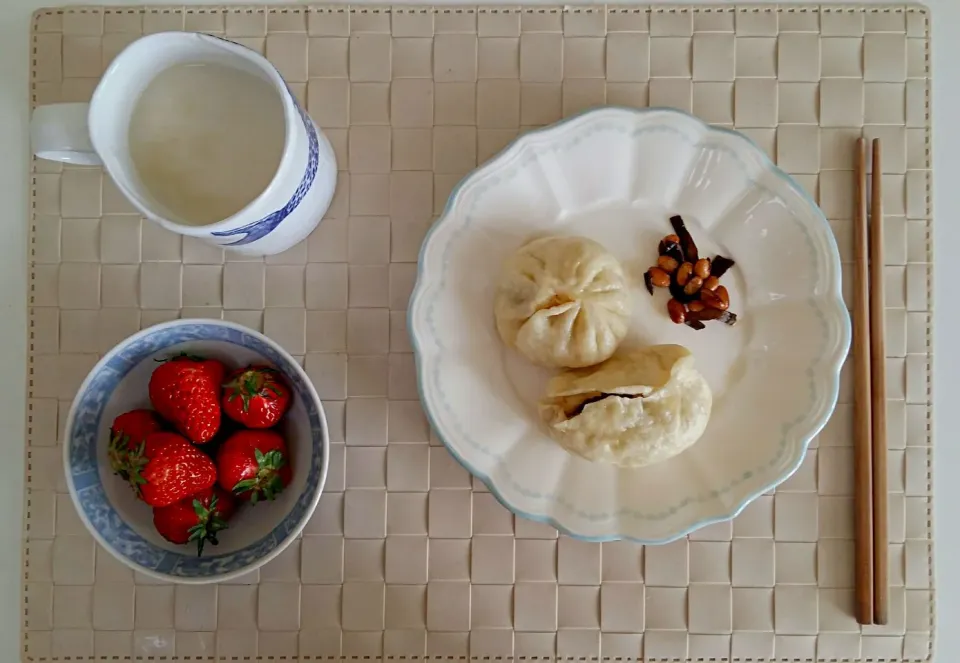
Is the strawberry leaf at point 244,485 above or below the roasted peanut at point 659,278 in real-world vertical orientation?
below

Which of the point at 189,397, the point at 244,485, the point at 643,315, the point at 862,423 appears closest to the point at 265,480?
the point at 244,485

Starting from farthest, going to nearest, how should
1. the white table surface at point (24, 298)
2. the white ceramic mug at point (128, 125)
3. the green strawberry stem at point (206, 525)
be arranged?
the white table surface at point (24, 298) < the green strawberry stem at point (206, 525) < the white ceramic mug at point (128, 125)

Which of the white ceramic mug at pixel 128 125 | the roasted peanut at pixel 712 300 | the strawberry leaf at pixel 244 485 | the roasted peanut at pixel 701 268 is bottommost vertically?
the strawberry leaf at pixel 244 485

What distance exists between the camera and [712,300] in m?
0.83

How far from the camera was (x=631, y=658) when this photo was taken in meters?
0.88

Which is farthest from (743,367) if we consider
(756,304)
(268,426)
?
(268,426)

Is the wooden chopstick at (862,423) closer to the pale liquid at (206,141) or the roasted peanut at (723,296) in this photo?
the roasted peanut at (723,296)

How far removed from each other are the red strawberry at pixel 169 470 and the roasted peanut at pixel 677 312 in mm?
550

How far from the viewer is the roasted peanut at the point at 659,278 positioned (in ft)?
2.73

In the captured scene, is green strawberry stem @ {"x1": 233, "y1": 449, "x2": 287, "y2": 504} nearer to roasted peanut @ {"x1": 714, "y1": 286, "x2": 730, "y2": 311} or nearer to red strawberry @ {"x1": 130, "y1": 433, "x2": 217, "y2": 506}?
red strawberry @ {"x1": 130, "y1": 433, "x2": 217, "y2": 506}

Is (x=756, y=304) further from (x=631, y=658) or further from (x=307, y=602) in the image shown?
(x=307, y=602)

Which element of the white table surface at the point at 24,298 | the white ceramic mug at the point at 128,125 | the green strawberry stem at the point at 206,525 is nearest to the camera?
the white ceramic mug at the point at 128,125

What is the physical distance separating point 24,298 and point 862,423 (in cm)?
105

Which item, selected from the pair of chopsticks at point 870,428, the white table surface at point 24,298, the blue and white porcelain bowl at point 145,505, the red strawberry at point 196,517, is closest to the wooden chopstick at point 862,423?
the pair of chopsticks at point 870,428
